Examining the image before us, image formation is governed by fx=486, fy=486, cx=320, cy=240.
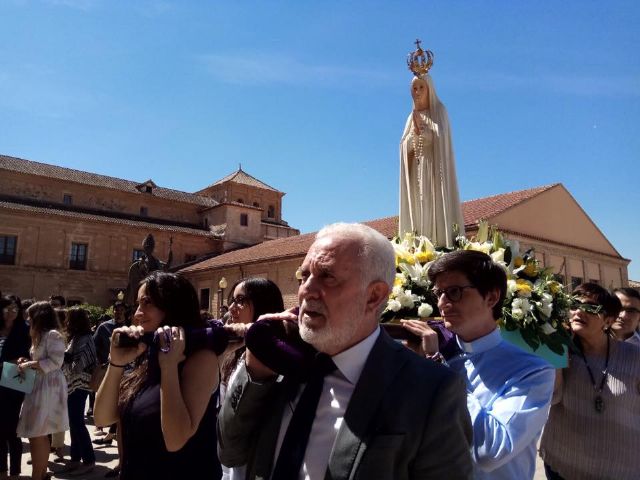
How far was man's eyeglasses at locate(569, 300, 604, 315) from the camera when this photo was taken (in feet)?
9.84

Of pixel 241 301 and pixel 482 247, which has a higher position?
pixel 482 247

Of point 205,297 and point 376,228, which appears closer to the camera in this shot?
point 376,228

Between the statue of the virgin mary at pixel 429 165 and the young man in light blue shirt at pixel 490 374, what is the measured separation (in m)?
2.74

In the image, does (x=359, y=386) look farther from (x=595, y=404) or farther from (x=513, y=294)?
(x=595, y=404)

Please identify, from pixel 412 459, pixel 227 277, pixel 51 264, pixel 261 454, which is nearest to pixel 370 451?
pixel 412 459

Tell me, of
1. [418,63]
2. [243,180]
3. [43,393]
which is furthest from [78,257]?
[418,63]

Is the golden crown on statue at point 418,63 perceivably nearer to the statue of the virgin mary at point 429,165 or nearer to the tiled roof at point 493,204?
the statue of the virgin mary at point 429,165

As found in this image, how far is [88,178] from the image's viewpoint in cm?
3912

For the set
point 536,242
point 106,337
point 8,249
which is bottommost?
point 106,337

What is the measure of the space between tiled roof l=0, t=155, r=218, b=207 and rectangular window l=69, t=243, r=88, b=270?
5.78 m

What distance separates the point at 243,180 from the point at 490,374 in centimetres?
4584

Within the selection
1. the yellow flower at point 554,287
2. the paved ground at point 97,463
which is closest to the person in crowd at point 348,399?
the yellow flower at point 554,287

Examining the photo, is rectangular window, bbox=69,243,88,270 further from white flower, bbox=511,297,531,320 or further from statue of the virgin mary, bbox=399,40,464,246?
white flower, bbox=511,297,531,320

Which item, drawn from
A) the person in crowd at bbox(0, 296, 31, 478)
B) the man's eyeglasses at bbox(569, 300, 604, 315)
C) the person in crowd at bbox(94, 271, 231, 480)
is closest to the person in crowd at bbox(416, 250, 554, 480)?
the person in crowd at bbox(94, 271, 231, 480)
